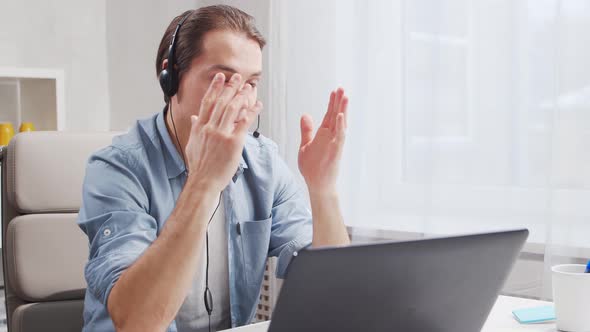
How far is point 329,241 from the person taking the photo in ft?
4.54

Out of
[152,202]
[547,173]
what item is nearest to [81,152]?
[152,202]

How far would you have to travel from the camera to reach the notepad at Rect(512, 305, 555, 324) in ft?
3.60

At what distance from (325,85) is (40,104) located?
195 cm

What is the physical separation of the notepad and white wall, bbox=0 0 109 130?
9.96ft

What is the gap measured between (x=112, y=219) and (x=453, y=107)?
1163 mm

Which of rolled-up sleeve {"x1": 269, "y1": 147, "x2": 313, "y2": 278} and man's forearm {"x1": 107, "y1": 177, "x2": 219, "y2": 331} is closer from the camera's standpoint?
man's forearm {"x1": 107, "y1": 177, "x2": 219, "y2": 331}

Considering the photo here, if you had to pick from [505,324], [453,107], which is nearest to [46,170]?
[505,324]

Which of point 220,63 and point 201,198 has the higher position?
point 220,63

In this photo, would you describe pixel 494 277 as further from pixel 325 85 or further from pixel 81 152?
pixel 325 85

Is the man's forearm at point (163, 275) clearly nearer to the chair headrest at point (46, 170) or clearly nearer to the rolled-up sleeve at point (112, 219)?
the rolled-up sleeve at point (112, 219)

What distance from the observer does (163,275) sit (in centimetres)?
109

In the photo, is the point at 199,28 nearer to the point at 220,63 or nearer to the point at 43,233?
the point at 220,63

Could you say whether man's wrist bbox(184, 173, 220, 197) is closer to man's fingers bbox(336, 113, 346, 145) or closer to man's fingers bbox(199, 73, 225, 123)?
man's fingers bbox(199, 73, 225, 123)

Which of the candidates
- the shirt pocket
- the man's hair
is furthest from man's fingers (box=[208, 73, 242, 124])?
the shirt pocket
